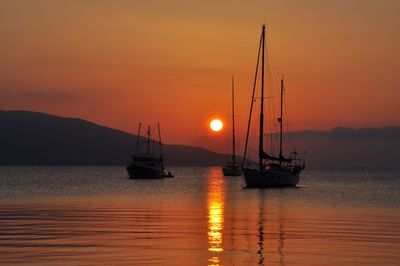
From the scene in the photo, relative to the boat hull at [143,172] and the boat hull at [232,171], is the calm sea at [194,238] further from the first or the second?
the boat hull at [232,171]

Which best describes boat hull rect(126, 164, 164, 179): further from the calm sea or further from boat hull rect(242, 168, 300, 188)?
the calm sea

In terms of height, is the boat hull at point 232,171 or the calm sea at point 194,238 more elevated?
the boat hull at point 232,171

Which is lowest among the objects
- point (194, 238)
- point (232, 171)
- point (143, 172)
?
point (194, 238)

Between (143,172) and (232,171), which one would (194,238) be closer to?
(143,172)

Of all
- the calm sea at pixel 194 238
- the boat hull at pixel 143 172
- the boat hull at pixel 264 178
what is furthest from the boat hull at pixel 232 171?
the calm sea at pixel 194 238

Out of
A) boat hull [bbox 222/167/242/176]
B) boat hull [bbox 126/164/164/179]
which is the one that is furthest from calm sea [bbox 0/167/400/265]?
boat hull [bbox 222/167/242/176]

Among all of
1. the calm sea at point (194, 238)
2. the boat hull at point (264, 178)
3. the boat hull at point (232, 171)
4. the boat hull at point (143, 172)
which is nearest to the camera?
the calm sea at point (194, 238)

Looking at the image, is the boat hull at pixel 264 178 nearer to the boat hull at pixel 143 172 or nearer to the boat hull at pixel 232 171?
the boat hull at pixel 143 172

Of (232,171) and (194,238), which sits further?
(232,171)

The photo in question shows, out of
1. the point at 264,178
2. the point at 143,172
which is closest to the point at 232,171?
the point at 143,172

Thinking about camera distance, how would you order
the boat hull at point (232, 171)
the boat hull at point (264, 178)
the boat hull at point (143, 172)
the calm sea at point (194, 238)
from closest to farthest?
the calm sea at point (194, 238), the boat hull at point (264, 178), the boat hull at point (143, 172), the boat hull at point (232, 171)

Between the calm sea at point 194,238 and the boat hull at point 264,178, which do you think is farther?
the boat hull at point 264,178

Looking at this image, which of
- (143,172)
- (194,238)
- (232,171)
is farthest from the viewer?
(232,171)

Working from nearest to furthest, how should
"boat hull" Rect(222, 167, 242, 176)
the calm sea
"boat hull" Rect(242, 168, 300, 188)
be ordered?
1. the calm sea
2. "boat hull" Rect(242, 168, 300, 188)
3. "boat hull" Rect(222, 167, 242, 176)
